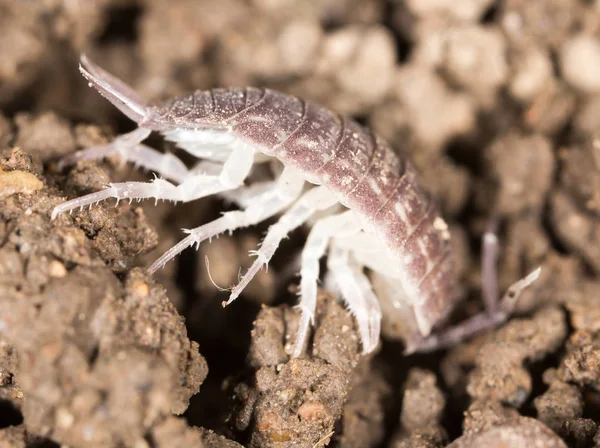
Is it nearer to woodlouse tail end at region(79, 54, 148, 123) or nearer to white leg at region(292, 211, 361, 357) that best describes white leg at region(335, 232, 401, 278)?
white leg at region(292, 211, 361, 357)

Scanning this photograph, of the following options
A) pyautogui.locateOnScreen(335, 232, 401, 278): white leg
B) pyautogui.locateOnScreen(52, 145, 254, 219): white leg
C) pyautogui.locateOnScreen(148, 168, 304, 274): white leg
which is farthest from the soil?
pyautogui.locateOnScreen(335, 232, 401, 278): white leg

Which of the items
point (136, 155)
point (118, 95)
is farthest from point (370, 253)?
point (118, 95)

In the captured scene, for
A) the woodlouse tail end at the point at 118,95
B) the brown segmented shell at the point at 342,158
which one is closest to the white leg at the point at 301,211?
the brown segmented shell at the point at 342,158

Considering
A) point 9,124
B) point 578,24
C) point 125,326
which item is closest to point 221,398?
point 125,326

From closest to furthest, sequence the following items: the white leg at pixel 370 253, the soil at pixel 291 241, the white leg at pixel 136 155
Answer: the soil at pixel 291 241
the white leg at pixel 136 155
the white leg at pixel 370 253

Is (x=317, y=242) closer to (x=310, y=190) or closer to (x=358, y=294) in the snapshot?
(x=310, y=190)

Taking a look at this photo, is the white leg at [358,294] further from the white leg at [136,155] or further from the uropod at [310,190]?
the white leg at [136,155]

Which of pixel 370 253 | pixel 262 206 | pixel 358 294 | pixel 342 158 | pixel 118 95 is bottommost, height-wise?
pixel 358 294
